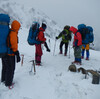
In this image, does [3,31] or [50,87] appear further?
[50,87]

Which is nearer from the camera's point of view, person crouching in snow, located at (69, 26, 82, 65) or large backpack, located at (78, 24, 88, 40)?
person crouching in snow, located at (69, 26, 82, 65)

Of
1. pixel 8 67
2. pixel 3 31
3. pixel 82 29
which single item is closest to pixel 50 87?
pixel 8 67

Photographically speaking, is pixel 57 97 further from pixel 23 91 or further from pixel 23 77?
pixel 23 77

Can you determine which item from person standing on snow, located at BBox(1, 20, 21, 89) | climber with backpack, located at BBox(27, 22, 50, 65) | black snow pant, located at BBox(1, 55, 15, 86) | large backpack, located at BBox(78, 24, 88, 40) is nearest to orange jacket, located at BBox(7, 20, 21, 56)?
person standing on snow, located at BBox(1, 20, 21, 89)

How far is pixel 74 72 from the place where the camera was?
5105mm

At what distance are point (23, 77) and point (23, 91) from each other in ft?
2.77

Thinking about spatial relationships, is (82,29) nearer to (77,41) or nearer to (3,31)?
(77,41)

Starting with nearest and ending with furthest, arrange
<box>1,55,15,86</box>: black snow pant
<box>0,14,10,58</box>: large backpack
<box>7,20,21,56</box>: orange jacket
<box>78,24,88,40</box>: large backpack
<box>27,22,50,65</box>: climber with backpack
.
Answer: <box>0,14,10,58</box>: large backpack < <box>7,20,21,56</box>: orange jacket < <box>1,55,15,86</box>: black snow pant < <box>27,22,50,65</box>: climber with backpack < <box>78,24,88,40</box>: large backpack

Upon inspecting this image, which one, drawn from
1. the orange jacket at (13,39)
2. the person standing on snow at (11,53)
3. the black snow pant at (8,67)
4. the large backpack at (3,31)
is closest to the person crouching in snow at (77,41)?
the person standing on snow at (11,53)

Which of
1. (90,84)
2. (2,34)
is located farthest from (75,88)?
(2,34)

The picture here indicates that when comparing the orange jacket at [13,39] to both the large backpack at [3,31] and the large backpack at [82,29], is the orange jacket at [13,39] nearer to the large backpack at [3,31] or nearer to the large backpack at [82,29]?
the large backpack at [3,31]

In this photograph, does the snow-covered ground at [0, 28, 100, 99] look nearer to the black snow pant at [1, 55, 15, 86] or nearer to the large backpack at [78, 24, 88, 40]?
the black snow pant at [1, 55, 15, 86]

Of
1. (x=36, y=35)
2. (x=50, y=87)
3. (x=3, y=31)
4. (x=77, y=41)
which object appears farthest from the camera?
(x=77, y=41)

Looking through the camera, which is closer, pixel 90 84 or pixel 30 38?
pixel 90 84
